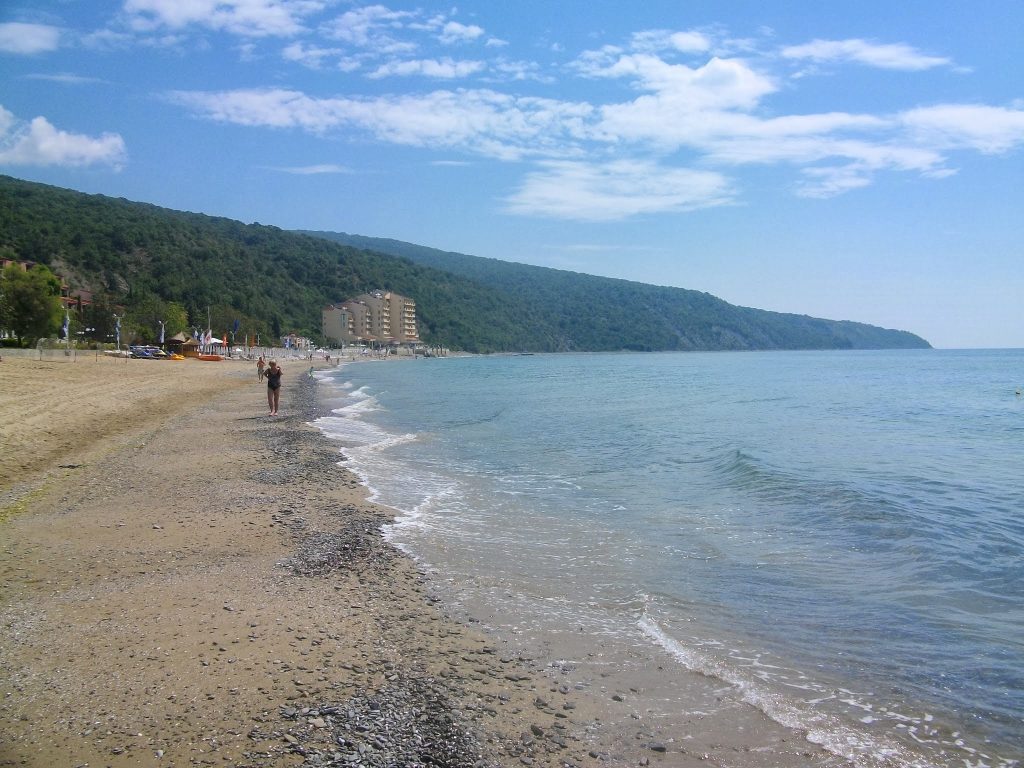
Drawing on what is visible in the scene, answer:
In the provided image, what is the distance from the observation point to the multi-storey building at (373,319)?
135m

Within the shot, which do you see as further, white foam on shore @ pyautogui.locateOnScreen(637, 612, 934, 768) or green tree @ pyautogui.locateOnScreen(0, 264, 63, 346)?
green tree @ pyautogui.locateOnScreen(0, 264, 63, 346)

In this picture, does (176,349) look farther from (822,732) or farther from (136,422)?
(822,732)

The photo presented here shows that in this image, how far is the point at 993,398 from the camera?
120 feet

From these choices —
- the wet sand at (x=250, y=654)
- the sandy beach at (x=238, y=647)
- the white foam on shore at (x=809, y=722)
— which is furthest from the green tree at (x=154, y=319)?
the white foam on shore at (x=809, y=722)

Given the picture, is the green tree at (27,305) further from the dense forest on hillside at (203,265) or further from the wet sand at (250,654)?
the wet sand at (250,654)

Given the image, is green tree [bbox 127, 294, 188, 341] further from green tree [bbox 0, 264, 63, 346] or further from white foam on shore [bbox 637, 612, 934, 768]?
white foam on shore [bbox 637, 612, 934, 768]

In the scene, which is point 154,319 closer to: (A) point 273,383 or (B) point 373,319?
(A) point 273,383

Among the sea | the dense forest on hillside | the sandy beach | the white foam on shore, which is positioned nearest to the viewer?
the sandy beach

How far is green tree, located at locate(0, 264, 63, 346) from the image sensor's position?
47344 millimetres

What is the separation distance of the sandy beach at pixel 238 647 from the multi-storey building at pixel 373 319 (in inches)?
4936

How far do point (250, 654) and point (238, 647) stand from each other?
0.57 ft

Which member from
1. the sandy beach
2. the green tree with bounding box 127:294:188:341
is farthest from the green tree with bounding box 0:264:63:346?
the sandy beach

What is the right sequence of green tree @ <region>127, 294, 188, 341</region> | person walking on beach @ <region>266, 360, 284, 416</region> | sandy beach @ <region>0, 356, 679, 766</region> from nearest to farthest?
sandy beach @ <region>0, 356, 679, 766</region> < person walking on beach @ <region>266, 360, 284, 416</region> < green tree @ <region>127, 294, 188, 341</region>

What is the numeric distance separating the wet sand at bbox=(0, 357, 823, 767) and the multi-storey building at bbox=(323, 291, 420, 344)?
412ft
